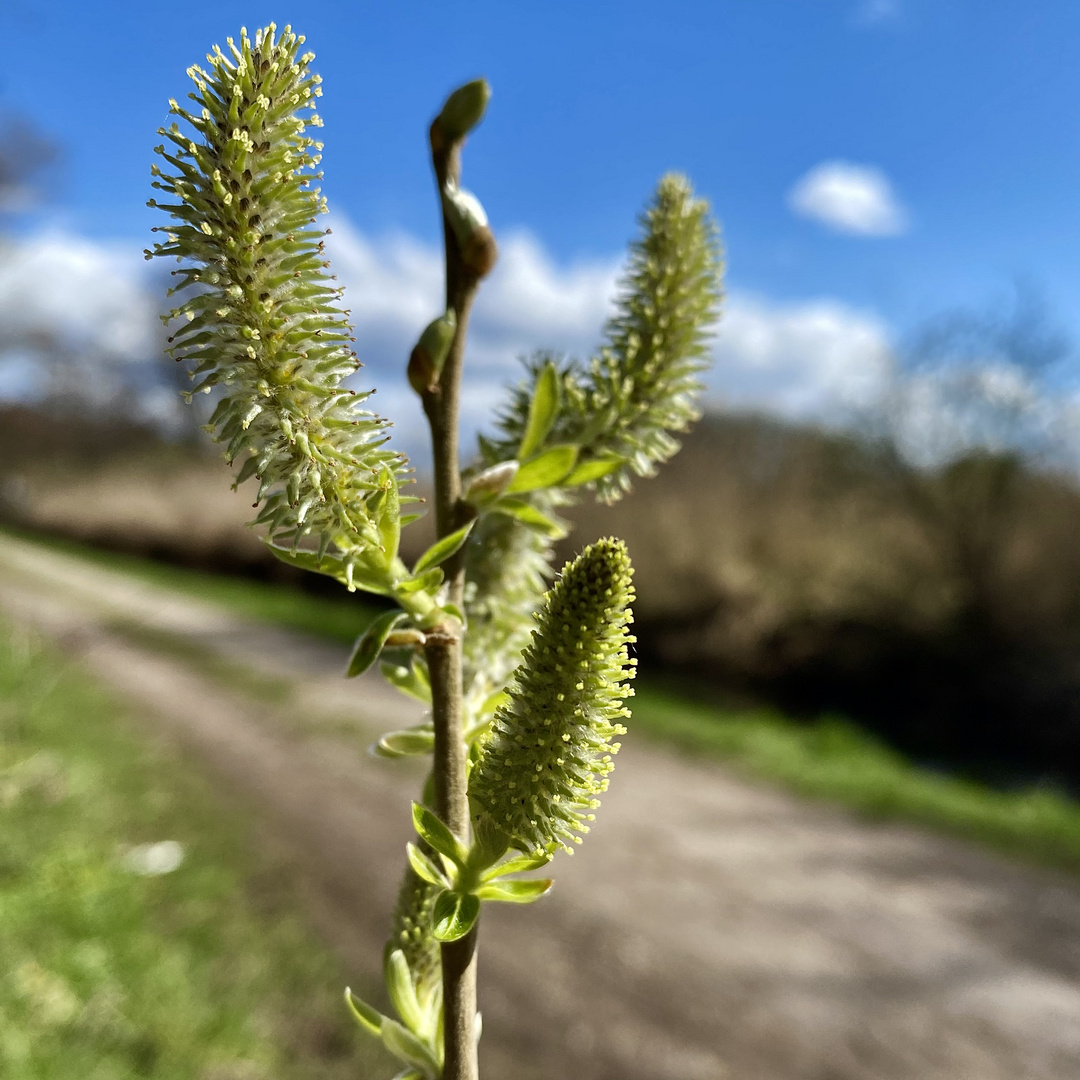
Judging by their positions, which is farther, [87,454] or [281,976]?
[87,454]

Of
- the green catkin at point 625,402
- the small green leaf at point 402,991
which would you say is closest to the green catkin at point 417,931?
the small green leaf at point 402,991

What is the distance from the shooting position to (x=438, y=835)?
40cm

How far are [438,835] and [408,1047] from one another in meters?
0.14

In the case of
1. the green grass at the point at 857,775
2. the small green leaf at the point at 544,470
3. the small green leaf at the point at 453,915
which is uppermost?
the small green leaf at the point at 544,470

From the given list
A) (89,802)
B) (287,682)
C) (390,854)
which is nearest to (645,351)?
(89,802)

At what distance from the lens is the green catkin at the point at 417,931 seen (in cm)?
51

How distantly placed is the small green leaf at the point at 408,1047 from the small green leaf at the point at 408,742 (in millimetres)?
137

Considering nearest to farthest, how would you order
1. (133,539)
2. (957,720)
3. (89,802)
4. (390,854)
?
(89,802)
(390,854)
(957,720)
(133,539)

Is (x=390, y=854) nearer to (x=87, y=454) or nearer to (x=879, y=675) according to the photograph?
(x=879, y=675)

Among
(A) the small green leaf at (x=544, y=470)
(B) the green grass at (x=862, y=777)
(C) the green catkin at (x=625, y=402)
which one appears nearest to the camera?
(A) the small green leaf at (x=544, y=470)

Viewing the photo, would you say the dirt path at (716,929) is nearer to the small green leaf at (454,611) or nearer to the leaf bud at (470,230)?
the small green leaf at (454,611)

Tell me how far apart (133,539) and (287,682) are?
7.92 m

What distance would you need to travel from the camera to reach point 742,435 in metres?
13.1

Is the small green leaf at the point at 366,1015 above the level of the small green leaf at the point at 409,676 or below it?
below
